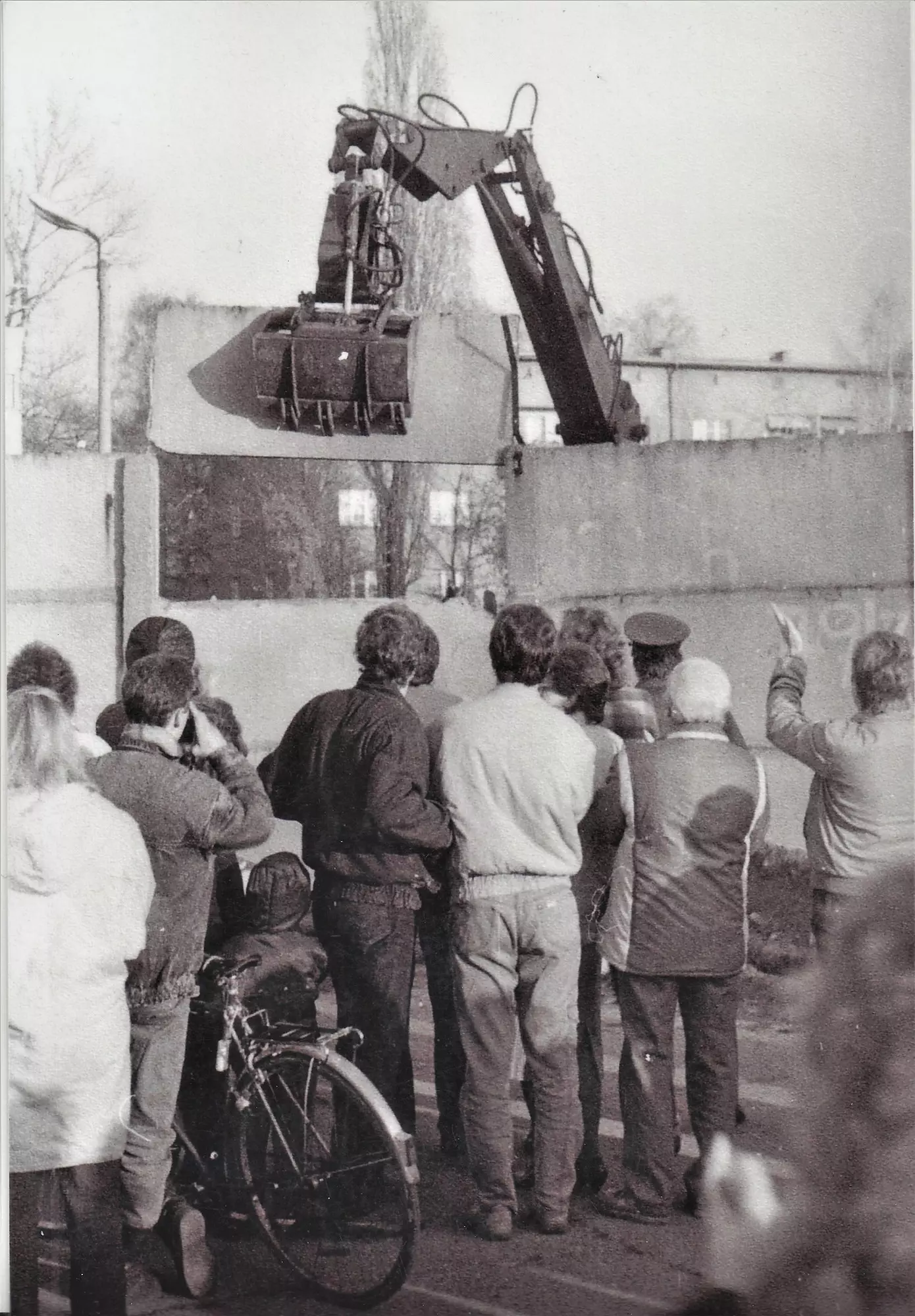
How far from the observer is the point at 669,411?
4422 millimetres

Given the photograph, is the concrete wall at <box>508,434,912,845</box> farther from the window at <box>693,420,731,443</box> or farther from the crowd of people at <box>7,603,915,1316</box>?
the crowd of people at <box>7,603,915,1316</box>

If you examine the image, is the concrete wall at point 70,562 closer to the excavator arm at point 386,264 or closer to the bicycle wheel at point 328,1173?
the excavator arm at point 386,264

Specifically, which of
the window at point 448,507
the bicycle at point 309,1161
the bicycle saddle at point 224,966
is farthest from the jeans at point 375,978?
the window at point 448,507

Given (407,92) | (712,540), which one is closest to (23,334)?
(407,92)

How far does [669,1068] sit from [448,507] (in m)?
2.39

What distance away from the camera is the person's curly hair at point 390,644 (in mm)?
3547

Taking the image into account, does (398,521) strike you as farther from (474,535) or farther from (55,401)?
(55,401)

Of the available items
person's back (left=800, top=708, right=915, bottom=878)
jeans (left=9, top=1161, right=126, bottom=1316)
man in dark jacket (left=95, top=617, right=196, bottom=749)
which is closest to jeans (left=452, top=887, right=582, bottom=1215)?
person's back (left=800, top=708, right=915, bottom=878)

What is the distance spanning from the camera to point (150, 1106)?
3205 millimetres

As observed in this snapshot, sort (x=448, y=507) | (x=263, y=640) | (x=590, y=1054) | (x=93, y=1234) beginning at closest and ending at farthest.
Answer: (x=93, y=1234), (x=590, y=1054), (x=448, y=507), (x=263, y=640)

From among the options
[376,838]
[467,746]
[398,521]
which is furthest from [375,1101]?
[398,521]

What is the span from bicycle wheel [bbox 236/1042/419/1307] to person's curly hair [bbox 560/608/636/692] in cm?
157

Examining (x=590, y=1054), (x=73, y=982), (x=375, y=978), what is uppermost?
(x=73, y=982)

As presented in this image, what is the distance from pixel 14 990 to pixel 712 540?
8.93 feet
